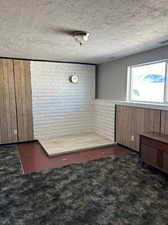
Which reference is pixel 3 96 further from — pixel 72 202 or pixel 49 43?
pixel 72 202

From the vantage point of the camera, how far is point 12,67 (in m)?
4.50

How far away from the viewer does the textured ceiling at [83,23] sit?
5.84 ft

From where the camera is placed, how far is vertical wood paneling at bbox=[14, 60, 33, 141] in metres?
4.60

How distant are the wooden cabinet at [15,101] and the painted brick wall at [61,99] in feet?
0.66

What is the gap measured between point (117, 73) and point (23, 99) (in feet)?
9.44

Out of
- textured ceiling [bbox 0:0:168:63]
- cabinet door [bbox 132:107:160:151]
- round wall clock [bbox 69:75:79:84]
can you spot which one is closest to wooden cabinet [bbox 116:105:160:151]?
cabinet door [bbox 132:107:160:151]

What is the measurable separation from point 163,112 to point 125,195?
1.82 meters

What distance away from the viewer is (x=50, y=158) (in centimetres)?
367

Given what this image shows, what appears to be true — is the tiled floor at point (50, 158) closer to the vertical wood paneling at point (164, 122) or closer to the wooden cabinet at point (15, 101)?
the wooden cabinet at point (15, 101)

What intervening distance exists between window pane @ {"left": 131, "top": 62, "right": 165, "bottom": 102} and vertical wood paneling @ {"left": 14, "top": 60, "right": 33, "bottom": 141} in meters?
2.98

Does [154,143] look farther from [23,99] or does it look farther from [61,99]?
[23,99]

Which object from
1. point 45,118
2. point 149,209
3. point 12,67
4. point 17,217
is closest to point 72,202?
point 17,217

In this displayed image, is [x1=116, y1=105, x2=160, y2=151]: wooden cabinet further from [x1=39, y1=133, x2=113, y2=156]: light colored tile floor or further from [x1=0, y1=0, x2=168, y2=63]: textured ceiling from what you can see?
[x1=0, y1=0, x2=168, y2=63]: textured ceiling

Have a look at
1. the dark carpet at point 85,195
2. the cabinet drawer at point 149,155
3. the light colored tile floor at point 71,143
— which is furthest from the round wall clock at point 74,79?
the cabinet drawer at point 149,155
